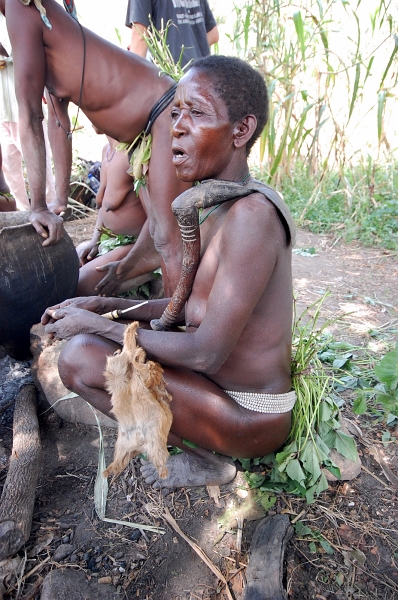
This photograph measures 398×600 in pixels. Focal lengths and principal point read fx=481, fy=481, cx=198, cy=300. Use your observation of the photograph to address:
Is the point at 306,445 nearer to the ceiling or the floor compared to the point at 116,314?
nearer to the floor

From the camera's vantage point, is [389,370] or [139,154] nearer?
[389,370]

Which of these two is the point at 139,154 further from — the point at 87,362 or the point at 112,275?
the point at 87,362

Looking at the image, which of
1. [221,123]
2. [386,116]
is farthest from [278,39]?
[221,123]

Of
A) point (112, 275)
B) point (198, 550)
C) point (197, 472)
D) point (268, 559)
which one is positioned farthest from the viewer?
point (112, 275)

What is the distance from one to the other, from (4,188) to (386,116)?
351cm

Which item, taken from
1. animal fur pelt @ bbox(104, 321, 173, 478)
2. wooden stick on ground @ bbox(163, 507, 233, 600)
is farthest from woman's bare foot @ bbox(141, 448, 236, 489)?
animal fur pelt @ bbox(104, 321, 173, 478)

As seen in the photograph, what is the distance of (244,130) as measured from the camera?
57.6 inches

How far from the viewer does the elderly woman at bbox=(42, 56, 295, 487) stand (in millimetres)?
1378

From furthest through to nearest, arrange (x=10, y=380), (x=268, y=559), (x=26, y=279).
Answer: (x=10, y=380) → (x=26, y=279) → (x=268, y=559)

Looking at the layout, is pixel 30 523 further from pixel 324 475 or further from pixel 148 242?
pixel 148 242

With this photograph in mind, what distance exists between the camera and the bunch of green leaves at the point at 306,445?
1.69 metres

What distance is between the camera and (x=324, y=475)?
5.50ft

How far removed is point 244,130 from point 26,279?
4.52 ft

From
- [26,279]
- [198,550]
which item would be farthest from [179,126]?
[198,550]
